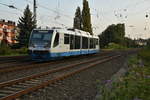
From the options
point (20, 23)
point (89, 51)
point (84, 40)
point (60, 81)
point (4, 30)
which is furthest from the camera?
point (4, 30)

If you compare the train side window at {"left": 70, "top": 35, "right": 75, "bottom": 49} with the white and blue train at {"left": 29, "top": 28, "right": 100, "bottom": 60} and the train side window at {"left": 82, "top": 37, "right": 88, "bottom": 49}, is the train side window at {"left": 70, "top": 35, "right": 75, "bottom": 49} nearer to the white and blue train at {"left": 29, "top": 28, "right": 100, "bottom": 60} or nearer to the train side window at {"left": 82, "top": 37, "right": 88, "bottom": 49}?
the white and blue train at {"left": 29, "top": 28, "right": 100, "bottom": 60}

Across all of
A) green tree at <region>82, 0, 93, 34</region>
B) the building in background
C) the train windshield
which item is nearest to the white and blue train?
the train windshield

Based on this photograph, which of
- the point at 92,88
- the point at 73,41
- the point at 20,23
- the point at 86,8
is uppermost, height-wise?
the point at 86,8

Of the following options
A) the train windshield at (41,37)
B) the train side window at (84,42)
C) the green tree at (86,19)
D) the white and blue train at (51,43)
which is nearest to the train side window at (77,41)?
the white and blue train at (51,43)

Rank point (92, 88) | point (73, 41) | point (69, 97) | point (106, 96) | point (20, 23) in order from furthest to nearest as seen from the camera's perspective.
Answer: point (20, 23), point (73, 41), point (92, 88), point (69, 97), point (106, 96)

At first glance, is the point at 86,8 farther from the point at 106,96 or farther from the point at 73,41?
the point at 106,96

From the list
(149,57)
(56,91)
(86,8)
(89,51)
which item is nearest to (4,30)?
(86,8)

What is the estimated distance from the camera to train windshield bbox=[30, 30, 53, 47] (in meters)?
15.7

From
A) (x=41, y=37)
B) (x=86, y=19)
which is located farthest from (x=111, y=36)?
(x=41, y=37)

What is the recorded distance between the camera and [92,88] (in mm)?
7676

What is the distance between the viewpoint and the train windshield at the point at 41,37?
15656 millimetres

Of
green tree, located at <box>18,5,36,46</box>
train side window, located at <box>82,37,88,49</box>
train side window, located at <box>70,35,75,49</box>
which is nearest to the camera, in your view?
train side window, located at <box>70,35,75,49</box>

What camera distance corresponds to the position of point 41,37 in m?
16.0

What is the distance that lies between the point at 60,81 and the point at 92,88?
1601 millimetres
